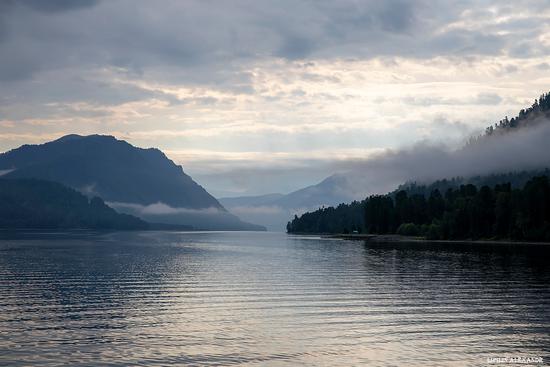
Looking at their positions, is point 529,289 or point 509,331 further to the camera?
point 529,289

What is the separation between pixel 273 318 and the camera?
199 ft

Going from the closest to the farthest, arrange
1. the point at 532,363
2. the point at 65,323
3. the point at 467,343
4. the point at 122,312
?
the point at 532,363, the point at 467,343, the point at 65,323, the point at 122,312

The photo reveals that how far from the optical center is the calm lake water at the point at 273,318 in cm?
4441

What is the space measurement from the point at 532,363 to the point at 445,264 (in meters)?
92.3

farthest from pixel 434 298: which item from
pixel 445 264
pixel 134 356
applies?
pixel 445 264

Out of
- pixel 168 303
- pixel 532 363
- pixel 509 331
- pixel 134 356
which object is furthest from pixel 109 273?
pixel 532 363

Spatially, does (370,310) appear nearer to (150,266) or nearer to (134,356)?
(134,356)

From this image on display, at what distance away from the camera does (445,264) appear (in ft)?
433

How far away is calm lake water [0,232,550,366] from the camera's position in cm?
4441

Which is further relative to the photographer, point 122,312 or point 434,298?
point 434,298

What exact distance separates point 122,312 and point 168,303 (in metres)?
8.66

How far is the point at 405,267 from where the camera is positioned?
12438cm

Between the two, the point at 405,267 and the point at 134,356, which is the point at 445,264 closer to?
the point at 405,267

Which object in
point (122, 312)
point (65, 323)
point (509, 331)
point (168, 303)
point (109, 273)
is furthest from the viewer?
point (109, 273)
